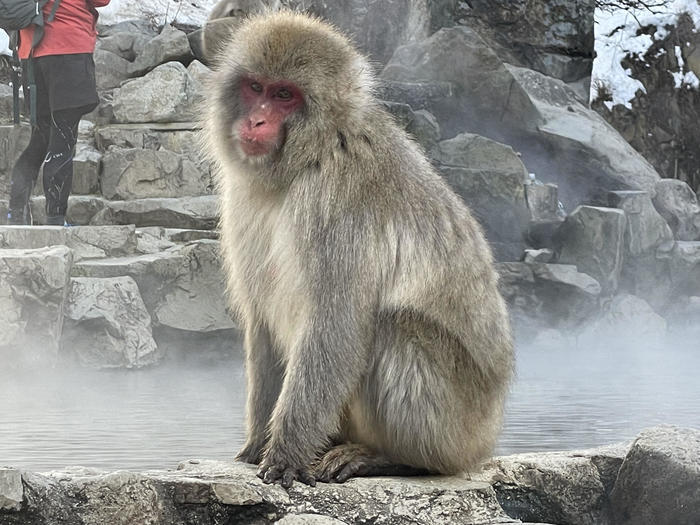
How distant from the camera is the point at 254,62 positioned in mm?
2412

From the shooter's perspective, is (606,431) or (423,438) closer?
(423,438)

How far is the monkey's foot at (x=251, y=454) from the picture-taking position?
261cm

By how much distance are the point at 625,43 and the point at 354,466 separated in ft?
46.3

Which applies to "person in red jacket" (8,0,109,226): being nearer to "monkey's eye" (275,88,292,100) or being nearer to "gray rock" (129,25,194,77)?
"gray rock" (129,25,194,77)

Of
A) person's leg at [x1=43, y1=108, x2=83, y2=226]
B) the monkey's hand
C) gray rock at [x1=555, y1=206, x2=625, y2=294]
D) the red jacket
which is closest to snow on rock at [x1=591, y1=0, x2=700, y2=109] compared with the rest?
gray rock at [x1=555, y1=206, x2=625, y2=294]

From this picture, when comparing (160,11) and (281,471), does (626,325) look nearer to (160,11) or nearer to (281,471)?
(160,11)

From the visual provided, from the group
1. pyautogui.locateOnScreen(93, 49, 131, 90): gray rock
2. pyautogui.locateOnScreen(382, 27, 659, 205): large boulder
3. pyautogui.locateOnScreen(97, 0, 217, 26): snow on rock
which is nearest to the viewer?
pyautogui.locateOnScreen(93, 49, 131, 90): gray rock

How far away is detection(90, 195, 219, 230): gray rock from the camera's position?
26.7ft

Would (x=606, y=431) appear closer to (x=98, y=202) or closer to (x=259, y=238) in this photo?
(x=259, y=238)

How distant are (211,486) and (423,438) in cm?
51

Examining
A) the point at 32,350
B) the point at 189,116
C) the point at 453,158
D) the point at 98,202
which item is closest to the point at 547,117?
the point at 453,158

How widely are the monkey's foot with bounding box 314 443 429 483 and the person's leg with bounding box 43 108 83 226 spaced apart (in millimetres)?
4932

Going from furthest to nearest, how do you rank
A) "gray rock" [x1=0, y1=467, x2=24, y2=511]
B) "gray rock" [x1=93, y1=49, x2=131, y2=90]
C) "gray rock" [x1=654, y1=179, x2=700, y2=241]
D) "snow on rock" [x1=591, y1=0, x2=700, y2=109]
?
"snow on rock" [x1=591, y1=0, x2=700, y2=109]
"gray rock" [x1=654, y1=179, x2=700, y2=241]
"gray rock" [x1=93, y1=49, x2=131, y2=90]
"gray rock" [x1=0, y1=467, x2=24, y2=511]

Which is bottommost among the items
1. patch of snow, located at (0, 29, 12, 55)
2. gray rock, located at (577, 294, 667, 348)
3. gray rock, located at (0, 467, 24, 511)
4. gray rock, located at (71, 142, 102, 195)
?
Result: gray rock, located at (577, 294, 667, 348)
